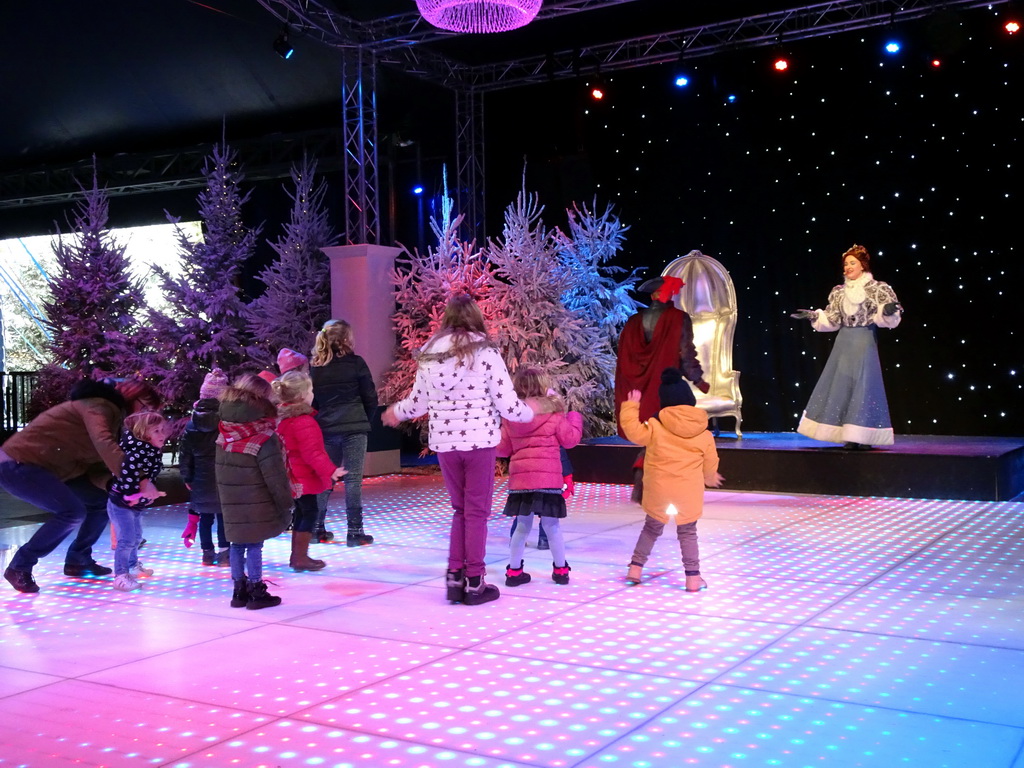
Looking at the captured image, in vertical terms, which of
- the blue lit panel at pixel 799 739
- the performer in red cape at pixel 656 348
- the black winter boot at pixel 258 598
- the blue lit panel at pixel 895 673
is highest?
the performer in red cape at pixel 656 348

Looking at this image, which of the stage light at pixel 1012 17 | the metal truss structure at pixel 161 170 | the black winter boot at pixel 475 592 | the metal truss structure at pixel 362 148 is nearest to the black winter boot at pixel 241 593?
the black winter boot at pixel 475 592

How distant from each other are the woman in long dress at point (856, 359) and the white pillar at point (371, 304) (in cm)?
511

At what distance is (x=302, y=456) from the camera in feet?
20.7

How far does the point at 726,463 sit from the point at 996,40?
573cm

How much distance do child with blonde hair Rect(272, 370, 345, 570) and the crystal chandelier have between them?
12.7 feet

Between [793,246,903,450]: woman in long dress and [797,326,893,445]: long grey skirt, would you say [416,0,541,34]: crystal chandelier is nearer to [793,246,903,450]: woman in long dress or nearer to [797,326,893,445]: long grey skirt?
[793,246,903,450]: woman in long dress

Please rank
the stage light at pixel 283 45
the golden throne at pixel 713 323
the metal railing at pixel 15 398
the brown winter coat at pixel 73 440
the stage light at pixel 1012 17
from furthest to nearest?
the metal railing at pixel 15 398
the stage light at pixel 283 45
the stage light at pixel 1012 17
the golden throne at pixel 713 323
the brown winter coat at pixel 73 440

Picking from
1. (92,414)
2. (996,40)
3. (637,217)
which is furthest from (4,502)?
(996,40)

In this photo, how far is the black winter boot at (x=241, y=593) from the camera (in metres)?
5.32

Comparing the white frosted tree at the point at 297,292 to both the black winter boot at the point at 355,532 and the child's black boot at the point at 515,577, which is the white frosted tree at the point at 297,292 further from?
the child's black boot at the point at 515,577

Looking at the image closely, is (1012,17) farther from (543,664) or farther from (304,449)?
(543,664)

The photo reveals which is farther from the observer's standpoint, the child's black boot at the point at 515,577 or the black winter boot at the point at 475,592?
the child's black boot at the point at 515,577

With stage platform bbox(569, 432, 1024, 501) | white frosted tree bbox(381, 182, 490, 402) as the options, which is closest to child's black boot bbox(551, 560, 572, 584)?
stage platform bbox(569, 432, 1024, 501)

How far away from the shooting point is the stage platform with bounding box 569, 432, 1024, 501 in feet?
29.0
